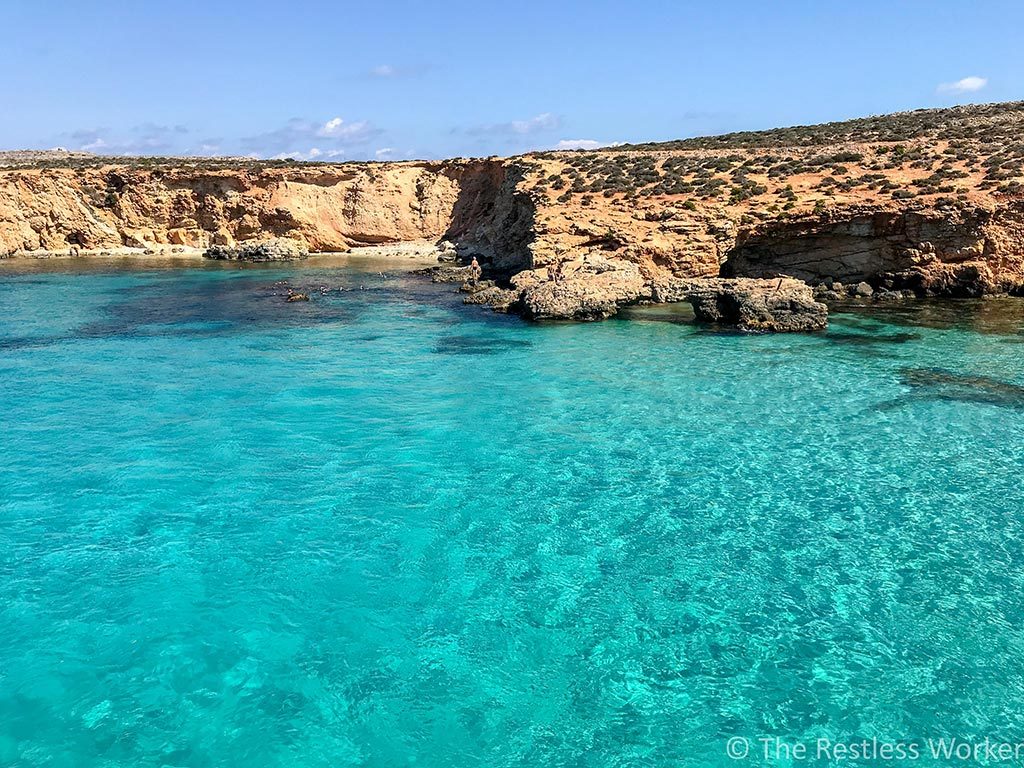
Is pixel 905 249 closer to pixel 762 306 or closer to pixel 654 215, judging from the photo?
pixel 762 306

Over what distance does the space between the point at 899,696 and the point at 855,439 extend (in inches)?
270

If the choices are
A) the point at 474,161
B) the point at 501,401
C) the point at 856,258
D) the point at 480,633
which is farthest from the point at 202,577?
the point at 474,161

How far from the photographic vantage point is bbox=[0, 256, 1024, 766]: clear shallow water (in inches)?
235

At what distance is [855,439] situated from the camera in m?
12.3

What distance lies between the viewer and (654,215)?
28453 mm

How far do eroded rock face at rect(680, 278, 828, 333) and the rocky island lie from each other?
1.9 inches

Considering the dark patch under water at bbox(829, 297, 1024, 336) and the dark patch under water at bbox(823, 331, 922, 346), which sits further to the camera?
the dark patch under water at bbox(829, 297, 1024, 336)

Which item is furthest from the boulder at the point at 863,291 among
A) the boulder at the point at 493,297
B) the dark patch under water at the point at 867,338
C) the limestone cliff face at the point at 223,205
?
the limestone cliff face at the point at 223,205

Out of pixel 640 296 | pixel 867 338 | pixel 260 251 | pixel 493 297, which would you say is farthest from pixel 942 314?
pixel 260 251

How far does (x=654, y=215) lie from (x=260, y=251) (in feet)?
89.3

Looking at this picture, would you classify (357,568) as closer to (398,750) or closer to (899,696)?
(398,750)

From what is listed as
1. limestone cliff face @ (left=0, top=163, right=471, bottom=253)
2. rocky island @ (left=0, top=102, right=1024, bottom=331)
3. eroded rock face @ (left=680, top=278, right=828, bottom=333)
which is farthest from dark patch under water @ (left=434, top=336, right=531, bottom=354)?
limestone cliff face @ (left=0, top=163, right=471, bottom=253)

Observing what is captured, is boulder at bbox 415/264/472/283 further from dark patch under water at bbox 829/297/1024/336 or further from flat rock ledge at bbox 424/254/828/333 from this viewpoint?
dark patch under water at bbox 829/297/1024/336

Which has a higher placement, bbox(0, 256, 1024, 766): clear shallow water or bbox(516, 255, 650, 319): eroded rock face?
bbox(516, 255, 650, 319): eroded rock face
